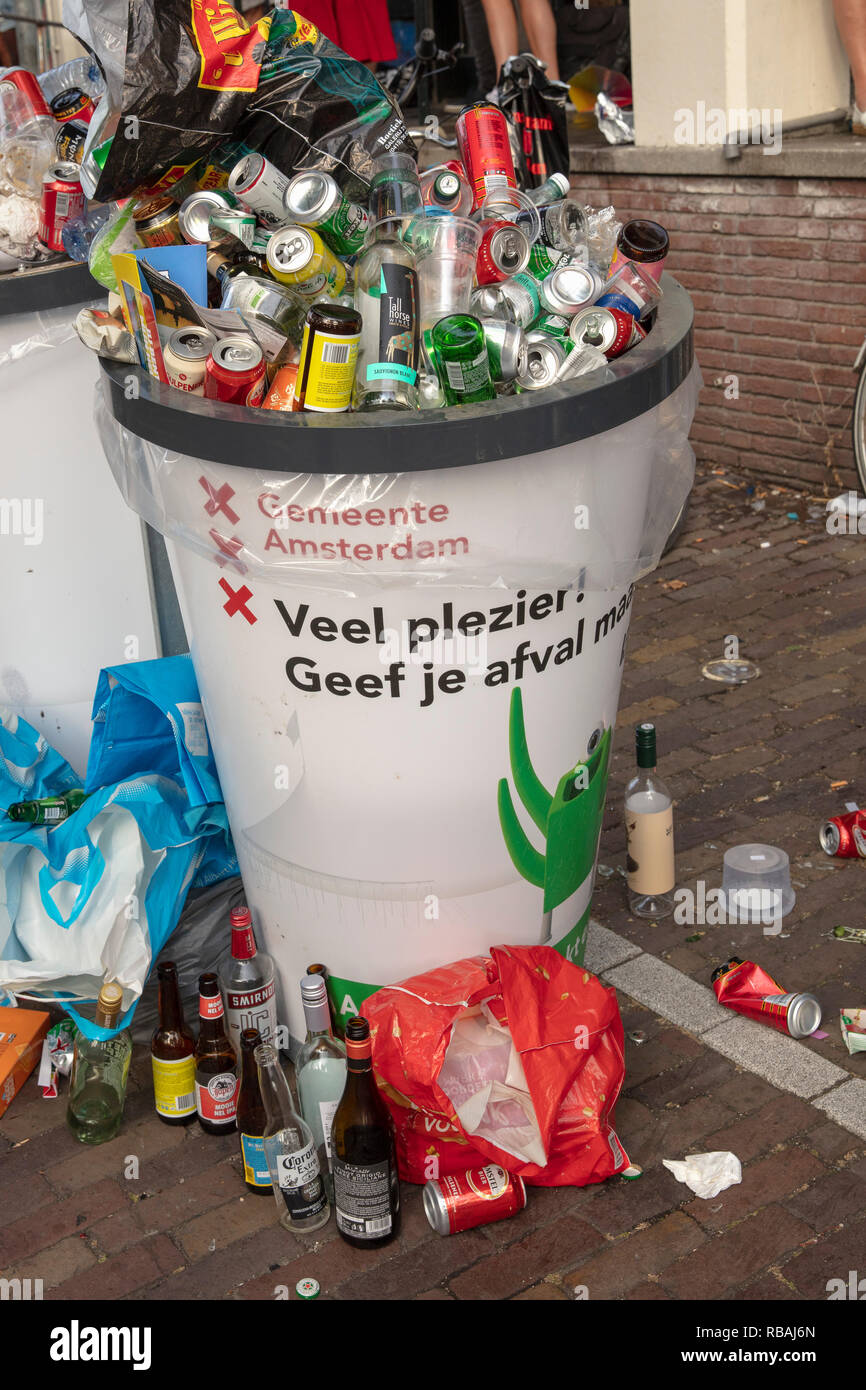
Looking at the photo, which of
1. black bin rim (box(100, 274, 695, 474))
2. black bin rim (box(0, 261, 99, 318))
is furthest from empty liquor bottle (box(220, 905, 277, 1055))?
black bin rim (box(0, 261, 99, 318))

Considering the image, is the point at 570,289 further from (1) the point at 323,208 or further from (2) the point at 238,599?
(2) the point at 238,599

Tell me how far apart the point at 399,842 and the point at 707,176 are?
409cm

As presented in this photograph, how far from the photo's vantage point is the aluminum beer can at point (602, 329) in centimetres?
254

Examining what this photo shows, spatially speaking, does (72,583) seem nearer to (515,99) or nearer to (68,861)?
(68,861)

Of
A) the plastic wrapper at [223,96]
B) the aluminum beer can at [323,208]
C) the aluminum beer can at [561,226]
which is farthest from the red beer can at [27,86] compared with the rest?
the aluminum beer can at [561,226]

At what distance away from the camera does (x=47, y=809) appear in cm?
325

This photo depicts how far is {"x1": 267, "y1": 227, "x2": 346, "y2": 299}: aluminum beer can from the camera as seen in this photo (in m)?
2.50

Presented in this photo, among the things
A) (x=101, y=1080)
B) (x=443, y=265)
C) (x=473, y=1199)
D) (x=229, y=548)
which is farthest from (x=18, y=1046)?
(x=443, y=265)

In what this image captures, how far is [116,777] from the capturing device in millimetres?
3213

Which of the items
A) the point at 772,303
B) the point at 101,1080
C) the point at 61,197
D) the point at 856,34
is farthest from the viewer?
the point at 772,303

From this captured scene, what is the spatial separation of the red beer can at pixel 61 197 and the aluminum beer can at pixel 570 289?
50.0 inches

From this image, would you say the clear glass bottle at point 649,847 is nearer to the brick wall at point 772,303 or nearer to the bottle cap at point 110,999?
the bottle cap at point 110,999

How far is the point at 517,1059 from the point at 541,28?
5567 millimetres
